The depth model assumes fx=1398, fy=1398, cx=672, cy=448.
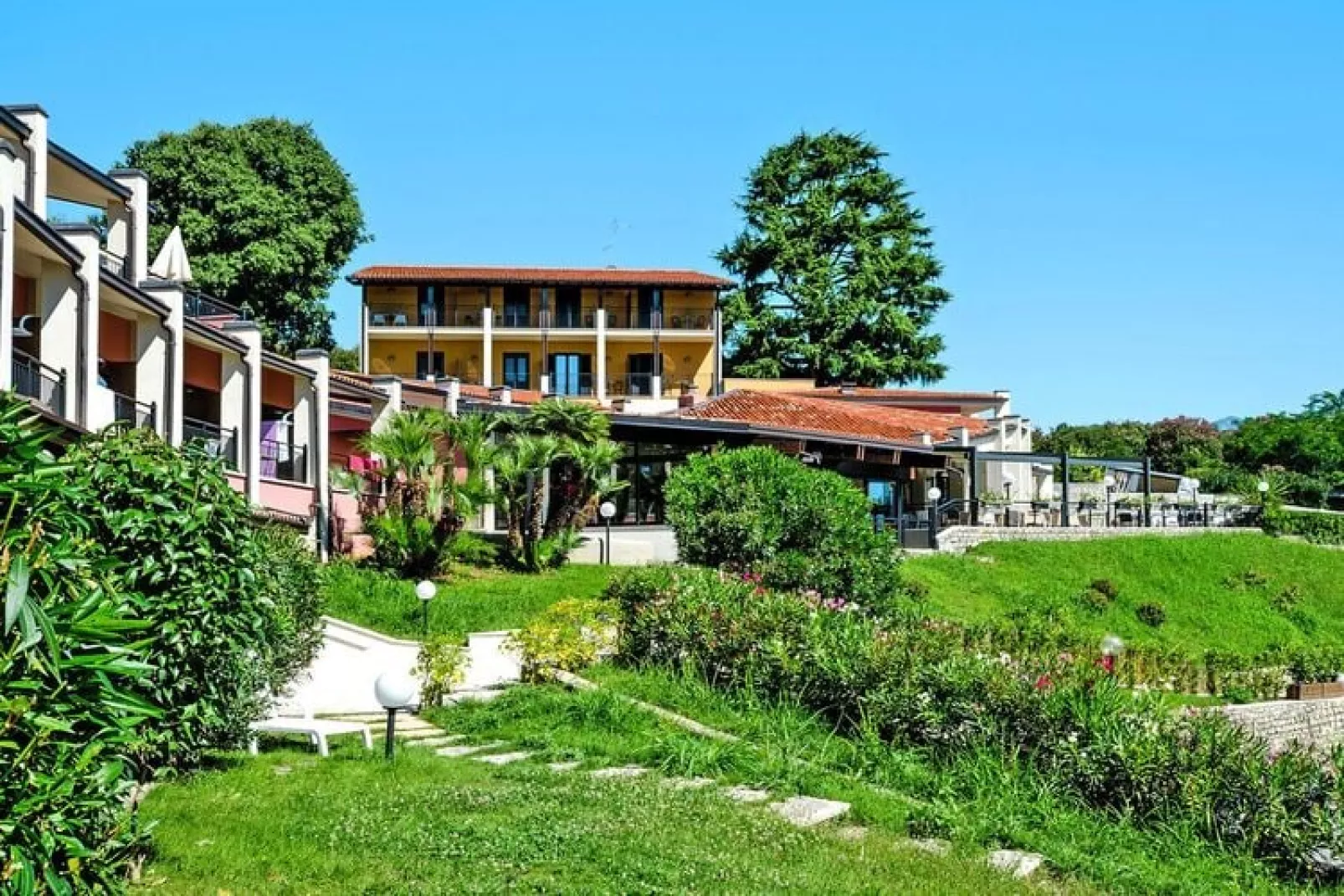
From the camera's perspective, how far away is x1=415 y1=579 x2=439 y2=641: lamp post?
655 inches

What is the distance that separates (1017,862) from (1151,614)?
24.7m

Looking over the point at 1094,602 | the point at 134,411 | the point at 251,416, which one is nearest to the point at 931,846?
the point at 134,411

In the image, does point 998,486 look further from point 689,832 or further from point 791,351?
point 689,832

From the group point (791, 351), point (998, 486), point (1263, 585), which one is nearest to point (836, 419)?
point (998, 486)

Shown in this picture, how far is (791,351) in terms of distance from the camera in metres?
55.3

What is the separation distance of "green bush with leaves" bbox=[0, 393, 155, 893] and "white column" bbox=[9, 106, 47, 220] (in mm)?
18592

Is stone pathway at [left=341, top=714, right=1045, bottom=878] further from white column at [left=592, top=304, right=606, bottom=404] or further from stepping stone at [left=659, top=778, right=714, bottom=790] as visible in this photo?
white column at [left=592, top=304, right=606, bottom=404]

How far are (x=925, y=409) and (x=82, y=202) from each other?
3261cm

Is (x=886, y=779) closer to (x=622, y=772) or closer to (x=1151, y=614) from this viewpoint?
(x=622, y=772)

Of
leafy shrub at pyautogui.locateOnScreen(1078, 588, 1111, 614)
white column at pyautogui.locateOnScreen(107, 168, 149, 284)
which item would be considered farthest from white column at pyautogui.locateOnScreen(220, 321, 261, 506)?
leafy shrub at pyautogui.locateOnScreen(1078, 588, 1111, 614)

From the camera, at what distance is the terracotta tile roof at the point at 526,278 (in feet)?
170

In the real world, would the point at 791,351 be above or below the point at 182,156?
below

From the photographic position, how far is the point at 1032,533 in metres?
35.7

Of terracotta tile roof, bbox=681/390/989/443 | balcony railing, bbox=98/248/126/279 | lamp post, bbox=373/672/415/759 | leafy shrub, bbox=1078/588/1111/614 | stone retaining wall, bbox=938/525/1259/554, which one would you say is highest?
balcony railing, bbox=98/248/126/279
